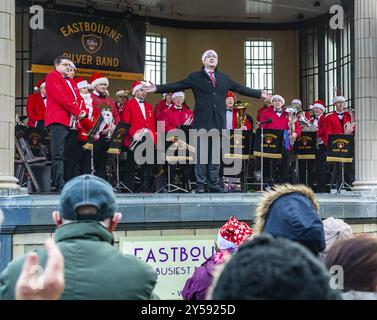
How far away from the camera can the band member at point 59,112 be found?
937 centimetres

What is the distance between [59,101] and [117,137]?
133cm

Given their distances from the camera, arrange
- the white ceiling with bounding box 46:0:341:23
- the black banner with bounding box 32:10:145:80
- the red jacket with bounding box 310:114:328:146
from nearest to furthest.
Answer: the red jacket with bounding box 310:114:328:146 → the black banner with bounding box 32:10:145:80 → the white ceiling with bounding box 46:0:341:23

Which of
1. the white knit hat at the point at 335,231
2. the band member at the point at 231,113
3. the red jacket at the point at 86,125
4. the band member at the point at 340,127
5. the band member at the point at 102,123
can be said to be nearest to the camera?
the white knit hat at the point at 335,231

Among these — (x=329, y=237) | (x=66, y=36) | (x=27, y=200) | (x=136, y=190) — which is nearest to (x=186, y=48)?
(x=66, y=36)

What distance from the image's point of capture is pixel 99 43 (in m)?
16.4

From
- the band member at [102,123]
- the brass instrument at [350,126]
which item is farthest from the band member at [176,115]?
the brass instrument at [350,126]

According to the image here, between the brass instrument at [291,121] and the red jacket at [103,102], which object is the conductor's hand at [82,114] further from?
the brass instrument at [291,121]

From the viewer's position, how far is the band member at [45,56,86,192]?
9.37m

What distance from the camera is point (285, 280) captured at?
152 cm

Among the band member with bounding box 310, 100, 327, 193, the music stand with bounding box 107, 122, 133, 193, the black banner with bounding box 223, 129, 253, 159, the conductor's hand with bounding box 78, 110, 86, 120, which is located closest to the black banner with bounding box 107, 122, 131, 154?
the music stand with bounding box 107, 122, 133, 193

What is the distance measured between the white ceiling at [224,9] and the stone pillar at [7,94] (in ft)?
26.1

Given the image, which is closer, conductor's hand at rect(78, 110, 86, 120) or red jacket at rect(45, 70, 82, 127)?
red jacket at rect(45, 70, 82, 127)

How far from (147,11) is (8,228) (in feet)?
36.3

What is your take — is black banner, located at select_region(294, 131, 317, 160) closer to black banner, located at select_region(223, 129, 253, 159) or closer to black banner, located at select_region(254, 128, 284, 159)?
black banner, located at select_region(254, 128, 284, 159)
